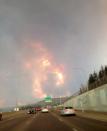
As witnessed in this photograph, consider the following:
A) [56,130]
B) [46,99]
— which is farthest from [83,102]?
[46,99]

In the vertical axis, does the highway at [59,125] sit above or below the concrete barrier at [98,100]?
below

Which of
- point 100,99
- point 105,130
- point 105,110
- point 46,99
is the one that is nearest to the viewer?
point 105,130

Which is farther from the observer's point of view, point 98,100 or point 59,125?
point 98,100

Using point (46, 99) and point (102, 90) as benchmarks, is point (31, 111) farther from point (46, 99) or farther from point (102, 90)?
point (46, 99)

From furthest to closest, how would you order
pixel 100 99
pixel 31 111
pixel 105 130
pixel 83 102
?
pixel 31 111
pixel 83 102
pixel 100 99
pixel 105 130

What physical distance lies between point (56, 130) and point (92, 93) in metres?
37.8

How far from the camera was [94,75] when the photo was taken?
6093 inches

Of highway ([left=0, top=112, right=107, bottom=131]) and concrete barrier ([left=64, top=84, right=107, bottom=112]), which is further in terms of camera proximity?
concrete barrier ([left=64, top=84, right=107, bottom=112])

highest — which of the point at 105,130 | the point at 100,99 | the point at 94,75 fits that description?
the point at 94,75

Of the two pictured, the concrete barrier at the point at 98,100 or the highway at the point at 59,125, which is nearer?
the highway at the point at 59,125

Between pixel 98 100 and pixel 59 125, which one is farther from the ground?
pixel 98 100

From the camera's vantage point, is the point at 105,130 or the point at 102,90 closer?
the point at 105,130

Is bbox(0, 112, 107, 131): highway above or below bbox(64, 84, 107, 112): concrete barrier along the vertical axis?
below

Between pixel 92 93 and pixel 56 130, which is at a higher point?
pixel 92 93
